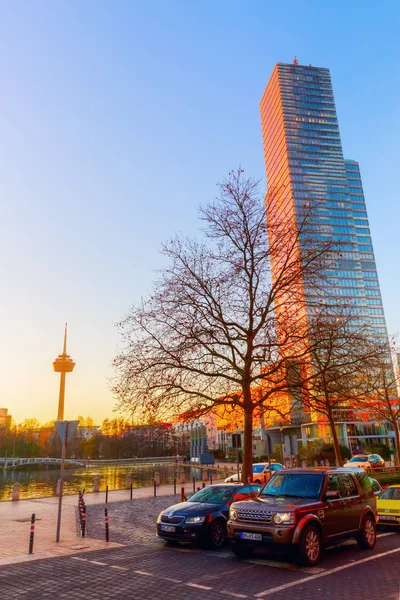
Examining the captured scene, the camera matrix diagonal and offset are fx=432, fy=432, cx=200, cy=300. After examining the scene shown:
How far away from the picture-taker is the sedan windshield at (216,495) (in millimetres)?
11453

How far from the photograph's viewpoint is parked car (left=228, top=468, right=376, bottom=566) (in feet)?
27.1

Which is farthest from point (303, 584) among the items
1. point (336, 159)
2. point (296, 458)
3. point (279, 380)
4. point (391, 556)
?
point (336, 159)

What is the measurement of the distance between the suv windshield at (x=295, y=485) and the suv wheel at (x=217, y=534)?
161 cm

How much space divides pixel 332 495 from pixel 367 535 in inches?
71.4

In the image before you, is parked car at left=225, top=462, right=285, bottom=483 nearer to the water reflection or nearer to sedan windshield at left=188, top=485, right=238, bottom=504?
the water reflection

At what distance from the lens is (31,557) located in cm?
995

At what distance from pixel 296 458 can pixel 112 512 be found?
1240 inches

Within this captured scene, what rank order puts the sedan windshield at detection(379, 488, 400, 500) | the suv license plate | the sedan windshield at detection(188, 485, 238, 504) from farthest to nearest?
the sedan windshield at detection(379, 488, 400, 500)
the sedan windshield at detection(188, 485, 238, 504)
the suv license plate

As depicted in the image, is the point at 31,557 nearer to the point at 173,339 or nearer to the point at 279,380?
the point at 173,339

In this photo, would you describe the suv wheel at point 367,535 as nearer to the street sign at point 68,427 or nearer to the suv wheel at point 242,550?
the suv wheel at point 242,550

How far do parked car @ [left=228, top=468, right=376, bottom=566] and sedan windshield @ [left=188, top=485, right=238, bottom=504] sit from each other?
191 centimetres

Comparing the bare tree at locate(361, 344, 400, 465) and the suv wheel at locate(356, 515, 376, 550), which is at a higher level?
the bare tree at locate(361, 344, 400, 465)

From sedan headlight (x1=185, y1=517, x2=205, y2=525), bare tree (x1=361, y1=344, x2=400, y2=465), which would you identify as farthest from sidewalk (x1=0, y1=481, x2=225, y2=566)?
bare tree (x1=361, y1=344, x2=400, y2=465)

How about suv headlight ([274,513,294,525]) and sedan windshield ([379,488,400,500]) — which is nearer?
suv headlight ([274,513,294,525])
